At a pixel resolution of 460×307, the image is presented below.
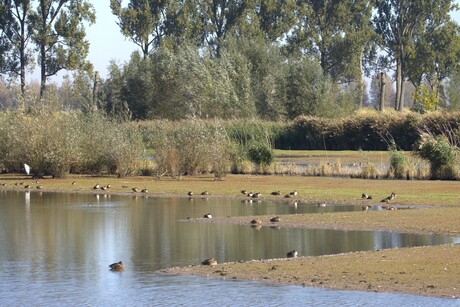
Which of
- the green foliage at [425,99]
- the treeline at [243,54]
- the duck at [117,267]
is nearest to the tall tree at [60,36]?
the treeline at [243,54]

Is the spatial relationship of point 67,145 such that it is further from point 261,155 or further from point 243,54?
point 243,54

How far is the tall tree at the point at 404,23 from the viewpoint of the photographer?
304 feet

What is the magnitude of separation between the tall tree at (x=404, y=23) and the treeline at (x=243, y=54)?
0.11 meters

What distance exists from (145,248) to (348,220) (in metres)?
5.43

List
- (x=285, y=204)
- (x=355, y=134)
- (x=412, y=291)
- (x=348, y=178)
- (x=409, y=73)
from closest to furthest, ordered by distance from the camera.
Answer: (x=412, y=291) → (x=285, y=204) → (x=348, y=178) → (x=355, y=134) → (x=409, y=73)

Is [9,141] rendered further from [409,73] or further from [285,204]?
[409,73]

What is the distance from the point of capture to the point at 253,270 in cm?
1412

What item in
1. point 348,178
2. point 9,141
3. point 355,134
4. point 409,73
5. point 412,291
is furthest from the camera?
point 409,73

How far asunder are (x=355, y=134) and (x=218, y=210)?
33075 mm

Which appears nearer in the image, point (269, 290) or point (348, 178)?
point (269, 290)

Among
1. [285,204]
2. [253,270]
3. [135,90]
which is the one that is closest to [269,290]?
[253,270]

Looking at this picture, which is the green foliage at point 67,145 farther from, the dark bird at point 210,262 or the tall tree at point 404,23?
the tall tree at point 404,23

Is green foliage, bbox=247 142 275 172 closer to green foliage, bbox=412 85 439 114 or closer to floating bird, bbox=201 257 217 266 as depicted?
floating bird, bbox=201 257 217 266

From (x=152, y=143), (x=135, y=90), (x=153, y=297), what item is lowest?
(x=153, y=297)
